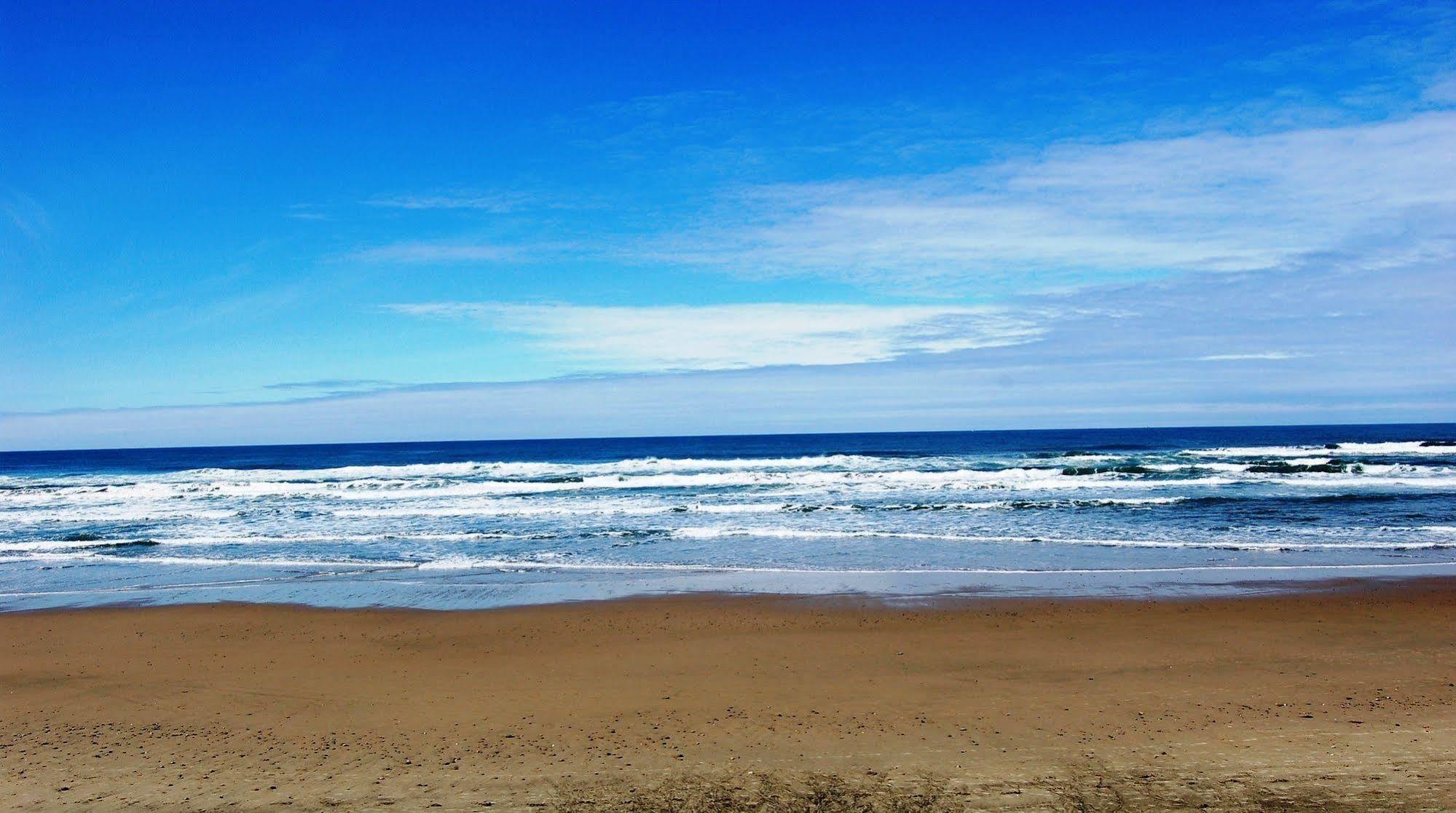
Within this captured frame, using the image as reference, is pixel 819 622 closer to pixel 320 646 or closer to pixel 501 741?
pixel 501 741

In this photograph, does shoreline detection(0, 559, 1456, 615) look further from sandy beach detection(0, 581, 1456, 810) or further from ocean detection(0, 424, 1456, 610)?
sandy beach detection(0, 581, 1456, 810)

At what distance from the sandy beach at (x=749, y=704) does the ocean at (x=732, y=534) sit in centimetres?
195

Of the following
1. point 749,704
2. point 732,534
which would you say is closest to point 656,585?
point 732,534

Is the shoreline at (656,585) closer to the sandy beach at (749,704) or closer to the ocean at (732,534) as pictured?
the ocean at (732,534)

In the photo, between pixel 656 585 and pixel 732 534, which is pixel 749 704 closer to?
pixel 656 585

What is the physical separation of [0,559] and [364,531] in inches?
262

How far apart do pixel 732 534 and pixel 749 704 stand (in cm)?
1126

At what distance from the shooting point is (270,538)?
18656 millimetres

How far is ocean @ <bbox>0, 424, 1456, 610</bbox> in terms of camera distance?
40.6 feet

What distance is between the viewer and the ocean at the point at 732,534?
12.4m

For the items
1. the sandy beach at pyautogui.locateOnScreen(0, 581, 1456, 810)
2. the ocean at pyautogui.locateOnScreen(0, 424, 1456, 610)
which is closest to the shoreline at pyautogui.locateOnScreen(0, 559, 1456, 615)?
the ocean at pyautogui.locateOnScreen(0, 424, 1456, 610)

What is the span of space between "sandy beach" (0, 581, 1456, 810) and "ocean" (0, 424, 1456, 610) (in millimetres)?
1953

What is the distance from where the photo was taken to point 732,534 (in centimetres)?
1788

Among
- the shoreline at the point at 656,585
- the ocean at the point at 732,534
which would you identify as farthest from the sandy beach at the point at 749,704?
the ocean at the point at 732,534
